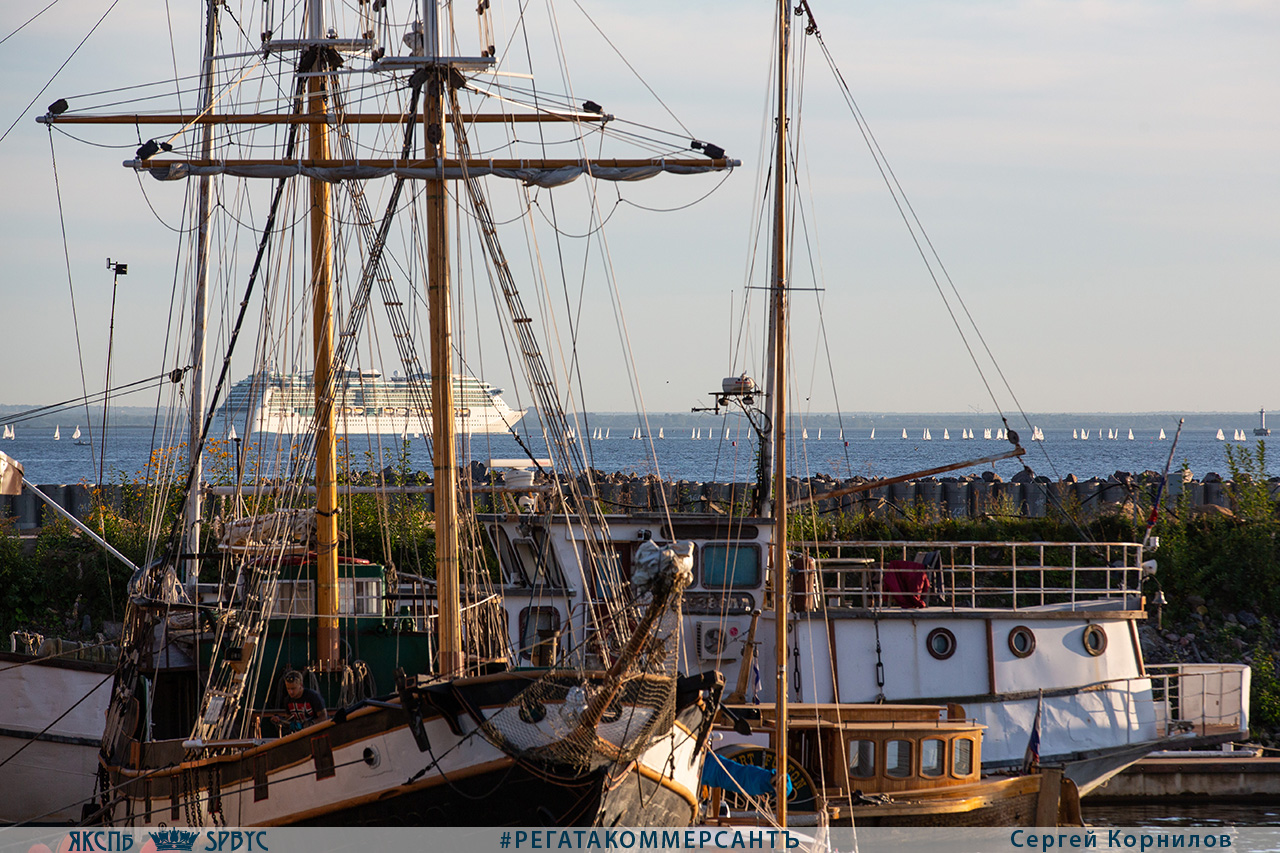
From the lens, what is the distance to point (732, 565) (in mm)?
21562

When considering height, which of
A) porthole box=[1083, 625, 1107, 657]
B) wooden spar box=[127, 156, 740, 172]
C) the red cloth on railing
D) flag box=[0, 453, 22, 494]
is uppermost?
wooden spar box=[127, 156, 740, 172]

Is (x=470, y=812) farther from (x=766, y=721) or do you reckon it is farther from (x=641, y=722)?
(x=766, y=721)

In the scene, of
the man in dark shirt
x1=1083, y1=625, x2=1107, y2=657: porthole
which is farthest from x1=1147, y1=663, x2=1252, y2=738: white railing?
the man in dark shirt

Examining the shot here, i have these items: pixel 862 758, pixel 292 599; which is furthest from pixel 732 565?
pixel 292 599

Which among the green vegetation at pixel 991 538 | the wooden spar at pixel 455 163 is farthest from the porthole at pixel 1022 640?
the wooden spar at pixel 455 163

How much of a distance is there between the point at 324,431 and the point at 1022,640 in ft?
37.0

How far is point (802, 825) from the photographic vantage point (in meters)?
16.9

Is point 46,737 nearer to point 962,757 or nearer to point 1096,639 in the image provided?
point 962,757

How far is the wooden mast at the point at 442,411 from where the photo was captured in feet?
48.5

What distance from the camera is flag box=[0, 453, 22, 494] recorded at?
17.4m

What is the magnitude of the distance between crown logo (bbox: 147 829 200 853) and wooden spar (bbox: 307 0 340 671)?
3567mm

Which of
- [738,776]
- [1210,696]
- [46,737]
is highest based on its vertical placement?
[738,776]

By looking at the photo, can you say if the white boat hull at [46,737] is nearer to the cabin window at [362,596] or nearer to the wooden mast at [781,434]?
the cabin window at [362,596]

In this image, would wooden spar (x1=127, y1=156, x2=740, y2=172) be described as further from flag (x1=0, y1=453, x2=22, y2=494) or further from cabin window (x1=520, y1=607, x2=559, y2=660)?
cabin window (x1=520, y1=607, x2=559, y2=660)
